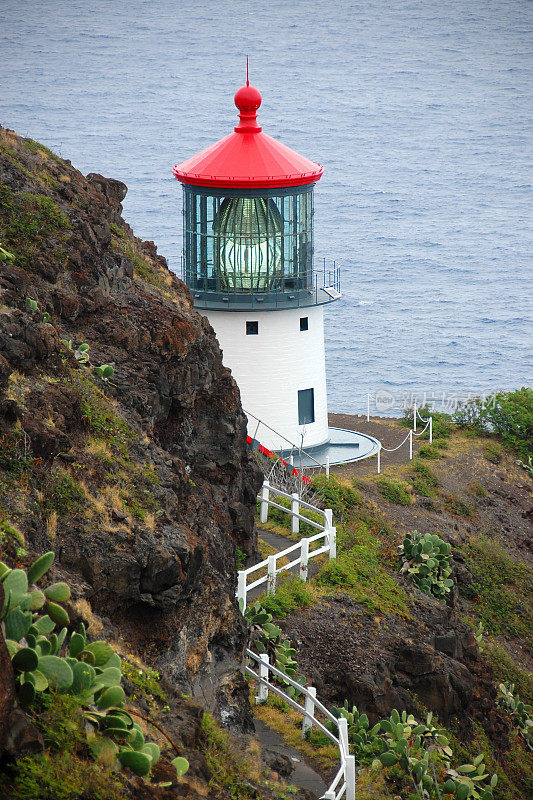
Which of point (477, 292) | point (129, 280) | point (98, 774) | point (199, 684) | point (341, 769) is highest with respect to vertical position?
point (129, 280)

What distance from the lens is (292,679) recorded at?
18.4 meters

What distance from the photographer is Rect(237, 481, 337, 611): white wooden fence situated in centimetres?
2008

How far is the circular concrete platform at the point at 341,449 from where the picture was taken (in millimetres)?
30156

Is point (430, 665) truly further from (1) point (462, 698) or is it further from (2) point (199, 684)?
(2) point (199, 684)

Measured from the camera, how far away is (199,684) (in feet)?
47.1

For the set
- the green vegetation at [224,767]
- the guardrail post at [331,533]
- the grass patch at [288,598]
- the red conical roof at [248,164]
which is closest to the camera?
the green vegetation at [224,767]

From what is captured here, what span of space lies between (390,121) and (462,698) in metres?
130

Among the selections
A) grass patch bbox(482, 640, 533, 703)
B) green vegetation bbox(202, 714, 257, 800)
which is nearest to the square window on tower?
grass patch bbox(482, 640, 533, 703)

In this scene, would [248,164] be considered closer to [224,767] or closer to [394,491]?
[394,491]

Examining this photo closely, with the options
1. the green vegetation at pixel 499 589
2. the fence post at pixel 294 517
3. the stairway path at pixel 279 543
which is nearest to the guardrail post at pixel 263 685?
the stairway path at pixel 279 543

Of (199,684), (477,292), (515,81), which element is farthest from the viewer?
(515,81)

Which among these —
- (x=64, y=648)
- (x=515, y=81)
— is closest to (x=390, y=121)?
(x=515, y=81)

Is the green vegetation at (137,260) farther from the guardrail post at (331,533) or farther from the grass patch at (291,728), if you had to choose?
the grass patch at (291,728)

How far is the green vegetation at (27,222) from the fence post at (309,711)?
6.64m
